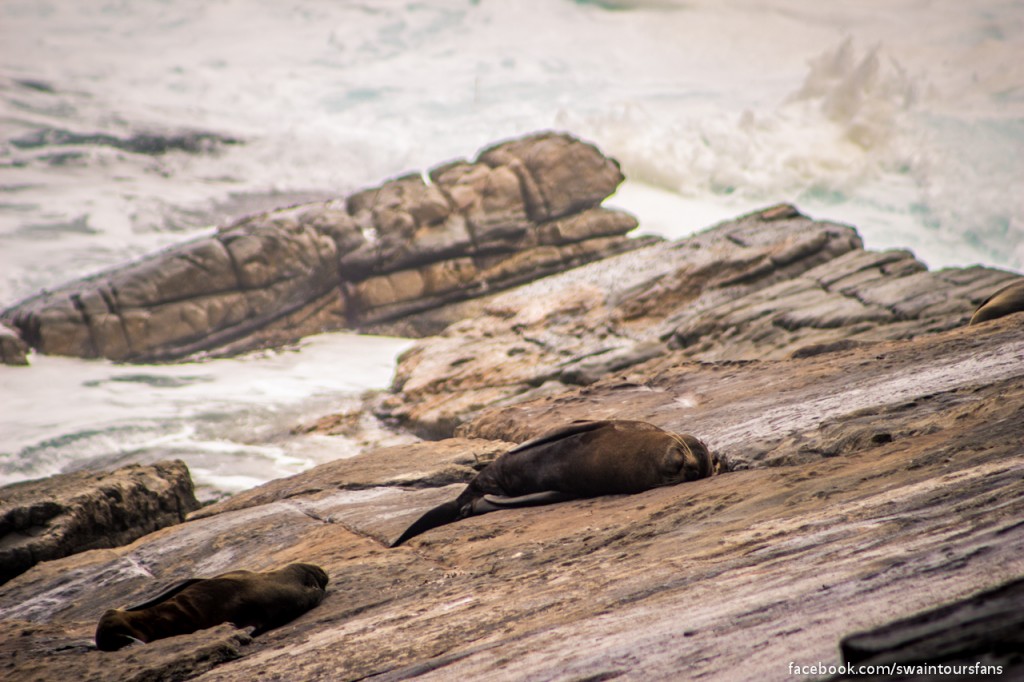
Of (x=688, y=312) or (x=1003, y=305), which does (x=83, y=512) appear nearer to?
(x=1003, y=305)

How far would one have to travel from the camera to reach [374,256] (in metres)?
21.3

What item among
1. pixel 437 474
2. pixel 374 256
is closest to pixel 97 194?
pixel 374 256

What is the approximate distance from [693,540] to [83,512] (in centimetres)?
594

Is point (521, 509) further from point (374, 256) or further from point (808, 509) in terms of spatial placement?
point (374, 256)

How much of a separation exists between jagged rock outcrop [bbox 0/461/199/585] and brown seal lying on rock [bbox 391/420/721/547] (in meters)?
3.67

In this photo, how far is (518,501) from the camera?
541cm

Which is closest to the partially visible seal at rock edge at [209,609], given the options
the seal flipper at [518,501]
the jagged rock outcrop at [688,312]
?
the seal flipper at [518,501]

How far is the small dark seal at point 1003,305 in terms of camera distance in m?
7.24

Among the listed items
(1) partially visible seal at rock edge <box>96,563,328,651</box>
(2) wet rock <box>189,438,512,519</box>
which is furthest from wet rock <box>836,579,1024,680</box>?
(2) wet rock <box>189,438,512,519</box>

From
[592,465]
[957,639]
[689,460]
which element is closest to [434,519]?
[592,465]

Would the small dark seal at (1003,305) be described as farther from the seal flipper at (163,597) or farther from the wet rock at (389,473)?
the seal flipper at (163,597)

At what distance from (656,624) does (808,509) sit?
123 centimetres

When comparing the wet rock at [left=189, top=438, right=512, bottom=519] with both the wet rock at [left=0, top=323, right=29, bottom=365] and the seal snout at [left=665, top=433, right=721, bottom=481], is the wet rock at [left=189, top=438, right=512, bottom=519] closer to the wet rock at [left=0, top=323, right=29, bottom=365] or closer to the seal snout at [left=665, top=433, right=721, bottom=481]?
the seal snout at [left=665, top=433, right=721, bottom=481]

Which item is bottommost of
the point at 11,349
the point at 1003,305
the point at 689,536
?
the point at 11,349
